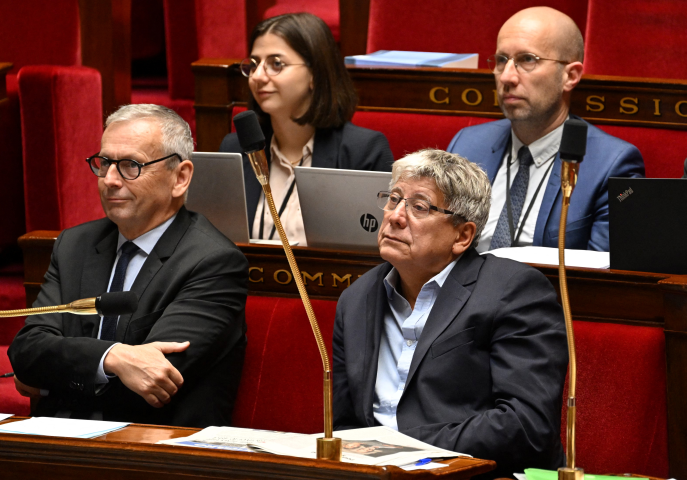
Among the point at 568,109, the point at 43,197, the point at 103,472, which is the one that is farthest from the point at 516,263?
the point at 43,197

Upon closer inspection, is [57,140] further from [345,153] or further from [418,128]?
[418,128]

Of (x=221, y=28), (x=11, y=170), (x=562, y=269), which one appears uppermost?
(x=221, y=28)

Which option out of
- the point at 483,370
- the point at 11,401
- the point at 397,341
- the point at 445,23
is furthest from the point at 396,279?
the point at 445,23

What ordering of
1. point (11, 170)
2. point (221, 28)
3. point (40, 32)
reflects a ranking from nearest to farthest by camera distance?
point (11, 170)
point (40, 32)
point (221, 28)

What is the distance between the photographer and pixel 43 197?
2.31 m

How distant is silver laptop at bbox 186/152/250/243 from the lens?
1763mm

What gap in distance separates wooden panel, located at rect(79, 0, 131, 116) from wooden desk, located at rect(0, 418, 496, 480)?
5.89 feet

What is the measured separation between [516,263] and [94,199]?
140 centimetres

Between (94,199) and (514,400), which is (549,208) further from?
(94,199)

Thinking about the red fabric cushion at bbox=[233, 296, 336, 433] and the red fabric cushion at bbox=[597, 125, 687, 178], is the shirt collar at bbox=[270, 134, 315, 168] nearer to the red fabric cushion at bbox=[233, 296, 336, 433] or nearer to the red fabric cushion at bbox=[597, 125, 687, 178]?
the red fabric cushion at bbox=[233, 296, 336, 433]

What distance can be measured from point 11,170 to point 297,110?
2.69 ft

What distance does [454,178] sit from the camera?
138cm

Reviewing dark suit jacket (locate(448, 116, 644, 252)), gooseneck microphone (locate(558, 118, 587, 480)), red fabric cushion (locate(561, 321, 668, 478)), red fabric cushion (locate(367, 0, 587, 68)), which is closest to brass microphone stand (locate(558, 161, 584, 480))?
gooseneck microphone (locate(558, 118, 587, 480))

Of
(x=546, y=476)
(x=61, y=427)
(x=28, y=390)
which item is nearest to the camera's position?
(x=546, y=476)
